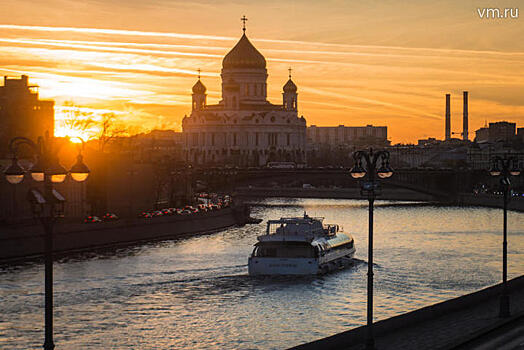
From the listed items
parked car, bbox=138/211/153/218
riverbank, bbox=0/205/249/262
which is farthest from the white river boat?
parked car, bbox=138/211/153/218

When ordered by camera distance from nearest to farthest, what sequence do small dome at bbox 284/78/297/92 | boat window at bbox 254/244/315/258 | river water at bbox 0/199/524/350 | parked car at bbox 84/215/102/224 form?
1. river water at bbox 0/199/524/350
2. boat window at bbox 254/244/315/258
3. parked car at bbox 84/215/102/224
4. small dome at bbox 284/78/297/92

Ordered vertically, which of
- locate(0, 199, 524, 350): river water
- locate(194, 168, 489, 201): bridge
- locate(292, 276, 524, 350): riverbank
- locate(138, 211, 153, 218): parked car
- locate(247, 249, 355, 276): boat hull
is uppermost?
locate(194, 168, 489, 201): bridge

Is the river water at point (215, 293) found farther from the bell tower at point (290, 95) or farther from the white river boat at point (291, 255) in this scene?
the bell tower at point (290, 95)

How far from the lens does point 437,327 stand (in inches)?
721

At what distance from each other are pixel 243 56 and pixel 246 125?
9.92 meters

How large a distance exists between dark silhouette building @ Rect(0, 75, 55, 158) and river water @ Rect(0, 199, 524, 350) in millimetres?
25461

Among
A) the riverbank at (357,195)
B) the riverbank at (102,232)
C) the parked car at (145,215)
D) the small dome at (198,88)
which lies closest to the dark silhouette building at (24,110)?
the parked car at (145,215)

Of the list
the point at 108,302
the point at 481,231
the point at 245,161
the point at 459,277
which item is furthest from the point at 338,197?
the point at 108,302

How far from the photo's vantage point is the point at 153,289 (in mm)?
29844

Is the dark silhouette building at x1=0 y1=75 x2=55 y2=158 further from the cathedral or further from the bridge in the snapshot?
the cathedral

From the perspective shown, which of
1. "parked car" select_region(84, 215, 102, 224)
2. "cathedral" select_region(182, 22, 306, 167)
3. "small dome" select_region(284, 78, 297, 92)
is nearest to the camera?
"parked car" select_region(84, 215, 102, 224)

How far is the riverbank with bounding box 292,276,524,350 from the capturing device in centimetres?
1638

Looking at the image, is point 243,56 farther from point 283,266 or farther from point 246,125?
point 283,266

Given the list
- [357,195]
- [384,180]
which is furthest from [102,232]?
[357,195]
